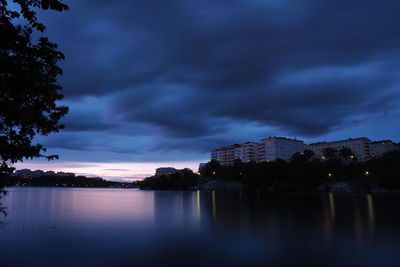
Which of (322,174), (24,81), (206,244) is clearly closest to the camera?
(24,81)

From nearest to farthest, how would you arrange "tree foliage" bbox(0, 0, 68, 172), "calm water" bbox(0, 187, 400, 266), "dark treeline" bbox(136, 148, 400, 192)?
"tree foliage" bbox(0, 0, 68, 172) < "calm water" bbox(0, 187, 400, 266) < "dark treeline" bbox(136, 148, 400, 192)

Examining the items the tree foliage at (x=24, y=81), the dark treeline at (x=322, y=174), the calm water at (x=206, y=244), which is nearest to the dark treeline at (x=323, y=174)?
the dark treeline at (x=322, y=174)

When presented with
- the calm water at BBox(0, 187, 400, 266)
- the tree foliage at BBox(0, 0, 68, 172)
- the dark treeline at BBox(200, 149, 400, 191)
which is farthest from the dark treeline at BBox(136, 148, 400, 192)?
the tree foliage at BBox(0, 0, 68, 172)

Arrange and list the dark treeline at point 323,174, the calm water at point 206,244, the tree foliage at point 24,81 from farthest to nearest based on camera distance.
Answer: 1. the dark treeline at point 323,174
2. the calm water at point 206,244
3. the tree foliage at point 24,81

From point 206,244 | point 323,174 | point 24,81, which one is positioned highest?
point 24,81

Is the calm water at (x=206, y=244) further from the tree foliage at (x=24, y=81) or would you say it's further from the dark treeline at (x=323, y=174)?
the dark treeline at (x=323, y=174)

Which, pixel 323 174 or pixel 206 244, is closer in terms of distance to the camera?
pixel 206 244

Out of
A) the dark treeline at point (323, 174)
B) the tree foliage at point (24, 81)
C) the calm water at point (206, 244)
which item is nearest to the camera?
the tree foliage at point (24, 81)

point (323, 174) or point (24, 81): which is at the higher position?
point (24, 81)

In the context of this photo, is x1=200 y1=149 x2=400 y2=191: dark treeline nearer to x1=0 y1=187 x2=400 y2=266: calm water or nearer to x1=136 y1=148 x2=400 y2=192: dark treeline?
x1=136 y1=148 x2=400 y2=192: dark treeline

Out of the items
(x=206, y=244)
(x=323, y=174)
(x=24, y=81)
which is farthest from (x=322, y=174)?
(x=24, y=81)

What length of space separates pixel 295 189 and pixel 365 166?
3752 centimetres

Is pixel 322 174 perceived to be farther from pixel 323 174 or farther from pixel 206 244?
pixel 206 244

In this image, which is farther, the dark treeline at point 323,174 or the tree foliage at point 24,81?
the dark treeline at point 323,174
